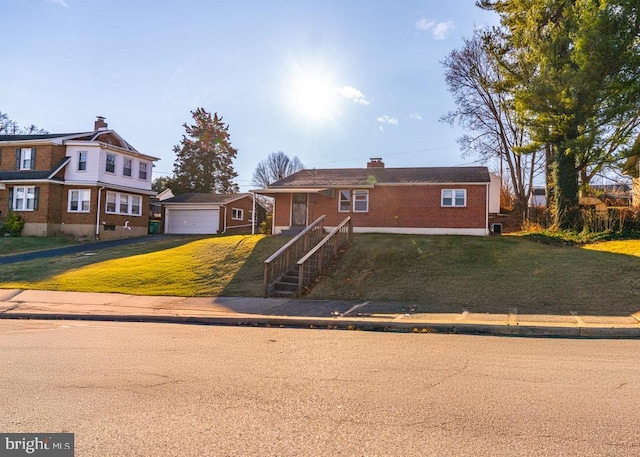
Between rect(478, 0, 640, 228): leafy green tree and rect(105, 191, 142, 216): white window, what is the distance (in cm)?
2765

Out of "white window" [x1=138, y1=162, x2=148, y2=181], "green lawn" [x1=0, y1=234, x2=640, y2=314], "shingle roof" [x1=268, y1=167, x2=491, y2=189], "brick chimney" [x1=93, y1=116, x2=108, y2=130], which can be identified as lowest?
"green lawn" [x1=0, y1=234, x2=640, y2=314]

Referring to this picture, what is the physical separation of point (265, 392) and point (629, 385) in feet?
14.6

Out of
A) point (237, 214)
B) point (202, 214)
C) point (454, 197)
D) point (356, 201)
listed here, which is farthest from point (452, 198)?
point (202, 214)

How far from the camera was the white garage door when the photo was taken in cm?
3869

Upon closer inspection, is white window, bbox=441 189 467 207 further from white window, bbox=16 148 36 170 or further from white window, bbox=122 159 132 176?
white window, bbox=16 148 36 170

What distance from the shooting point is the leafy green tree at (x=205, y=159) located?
53281 millimetres

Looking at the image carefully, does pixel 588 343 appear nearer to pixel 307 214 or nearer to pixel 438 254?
pixel 438 254

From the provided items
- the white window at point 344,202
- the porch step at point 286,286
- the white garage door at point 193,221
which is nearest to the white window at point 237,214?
the white garage door at point 193,221

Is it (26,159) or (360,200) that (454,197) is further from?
(26,159)

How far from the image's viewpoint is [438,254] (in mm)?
18234

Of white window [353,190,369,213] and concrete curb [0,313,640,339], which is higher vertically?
white window [353,190,369,213]

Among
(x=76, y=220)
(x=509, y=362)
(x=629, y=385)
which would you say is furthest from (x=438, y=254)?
(x=76, y=220)

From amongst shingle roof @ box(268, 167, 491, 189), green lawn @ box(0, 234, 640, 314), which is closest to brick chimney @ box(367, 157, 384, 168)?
shingle roof @ box(268, 167, 491, 189)

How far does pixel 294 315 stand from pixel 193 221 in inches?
1157
